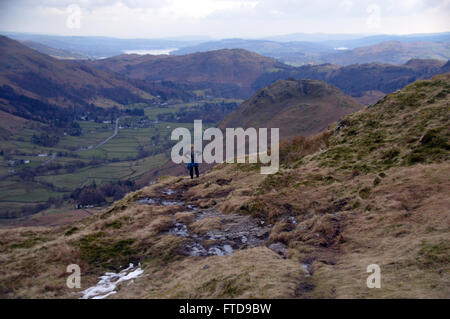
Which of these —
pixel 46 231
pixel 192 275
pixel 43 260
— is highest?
pixel 192 275

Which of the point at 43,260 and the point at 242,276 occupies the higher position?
the point at 242,276

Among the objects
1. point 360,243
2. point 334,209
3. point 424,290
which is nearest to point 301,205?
point 334,209

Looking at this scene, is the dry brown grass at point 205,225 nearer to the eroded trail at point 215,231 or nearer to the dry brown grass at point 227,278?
the eroded trail at point 215,231

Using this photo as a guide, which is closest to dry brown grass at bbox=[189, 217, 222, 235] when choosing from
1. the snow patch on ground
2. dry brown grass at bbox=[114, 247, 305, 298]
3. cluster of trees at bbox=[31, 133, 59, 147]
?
dry brown grass at bbox=[114, 247, 305, 298]

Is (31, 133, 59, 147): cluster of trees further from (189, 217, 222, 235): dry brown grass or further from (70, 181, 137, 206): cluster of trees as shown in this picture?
(189, 217, 222, 235): dry brown grass

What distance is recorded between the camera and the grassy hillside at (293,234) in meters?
8.12

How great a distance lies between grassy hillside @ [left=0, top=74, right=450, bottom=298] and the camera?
26.7 ft

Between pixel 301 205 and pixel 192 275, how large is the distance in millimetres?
Answer: 6228

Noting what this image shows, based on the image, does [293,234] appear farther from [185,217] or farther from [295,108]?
[295,108]

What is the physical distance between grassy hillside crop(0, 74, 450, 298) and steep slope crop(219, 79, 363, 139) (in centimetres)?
8134

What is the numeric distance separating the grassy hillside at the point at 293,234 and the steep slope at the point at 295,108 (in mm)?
81341

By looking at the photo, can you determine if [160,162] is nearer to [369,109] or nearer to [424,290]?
[369,109]

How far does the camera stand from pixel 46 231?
17.2 m
